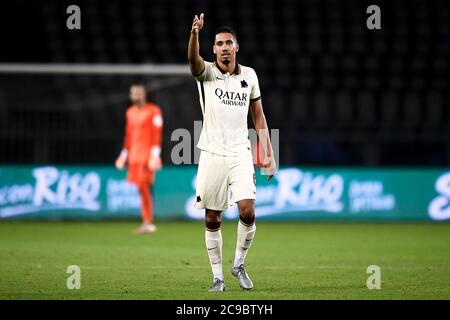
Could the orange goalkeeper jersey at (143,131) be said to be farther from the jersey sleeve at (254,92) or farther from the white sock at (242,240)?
the white sock at (242,240)

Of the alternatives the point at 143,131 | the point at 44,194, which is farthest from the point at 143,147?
the point at 44,194

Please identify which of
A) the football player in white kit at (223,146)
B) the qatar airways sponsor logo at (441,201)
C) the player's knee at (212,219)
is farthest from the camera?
the qatar airways sponsor logo at (441,201)

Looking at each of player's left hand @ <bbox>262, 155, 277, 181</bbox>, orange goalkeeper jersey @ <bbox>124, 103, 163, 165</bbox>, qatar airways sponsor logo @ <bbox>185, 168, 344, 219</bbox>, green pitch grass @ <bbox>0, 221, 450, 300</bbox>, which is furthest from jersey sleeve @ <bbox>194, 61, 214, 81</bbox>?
qatar airways sponsor logo @ <bbox>185, 168, 344, 219</bbox>

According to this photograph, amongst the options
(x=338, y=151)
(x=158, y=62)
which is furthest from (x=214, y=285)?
(x=158, y=62)

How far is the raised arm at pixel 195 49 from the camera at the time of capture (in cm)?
679

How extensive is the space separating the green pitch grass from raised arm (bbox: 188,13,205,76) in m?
1.76

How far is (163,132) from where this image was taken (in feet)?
52.5

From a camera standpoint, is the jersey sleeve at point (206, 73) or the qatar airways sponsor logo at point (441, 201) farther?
the qatar airways sponsor logo at point (441, 201)

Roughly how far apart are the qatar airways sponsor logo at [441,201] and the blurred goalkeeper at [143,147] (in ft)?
17.0

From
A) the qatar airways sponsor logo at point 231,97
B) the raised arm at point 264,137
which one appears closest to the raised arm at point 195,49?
the qatar airways sponsor logo at point 231,97

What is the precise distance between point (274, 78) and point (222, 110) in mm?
12011

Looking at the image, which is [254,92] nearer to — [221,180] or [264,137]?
[264,137]

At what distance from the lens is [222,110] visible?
24.0ft

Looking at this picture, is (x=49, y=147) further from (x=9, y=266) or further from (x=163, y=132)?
(x=9, y=266)
